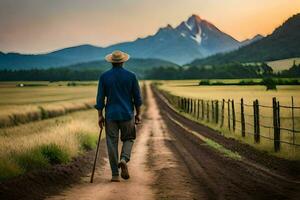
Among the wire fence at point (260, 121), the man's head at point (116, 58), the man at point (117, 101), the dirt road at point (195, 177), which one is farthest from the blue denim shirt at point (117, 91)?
the wire fence at point (260, 121)

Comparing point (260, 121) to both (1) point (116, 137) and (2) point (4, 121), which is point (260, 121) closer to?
(2) point (4, 121)

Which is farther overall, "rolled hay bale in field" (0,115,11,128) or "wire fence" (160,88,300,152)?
"rolled hay bale in field" (0,115,11,128)

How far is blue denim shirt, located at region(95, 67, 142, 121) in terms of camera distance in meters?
11.6

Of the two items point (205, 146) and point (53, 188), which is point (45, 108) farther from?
point (53, 188)

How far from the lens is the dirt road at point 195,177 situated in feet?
31.7

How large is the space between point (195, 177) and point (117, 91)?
2.58 meters

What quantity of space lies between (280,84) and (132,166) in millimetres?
106981

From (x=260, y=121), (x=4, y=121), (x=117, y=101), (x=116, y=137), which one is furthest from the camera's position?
(x=4, y=121)

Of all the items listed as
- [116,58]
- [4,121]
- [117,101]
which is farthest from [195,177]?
[4,121]

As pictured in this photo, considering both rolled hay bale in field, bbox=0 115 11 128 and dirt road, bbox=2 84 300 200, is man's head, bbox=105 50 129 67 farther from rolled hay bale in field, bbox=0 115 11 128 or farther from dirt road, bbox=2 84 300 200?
rolled hay bale in field, bbox=0 115 11 128

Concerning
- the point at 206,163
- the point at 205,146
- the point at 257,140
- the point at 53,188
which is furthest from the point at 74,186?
the point at 257,140

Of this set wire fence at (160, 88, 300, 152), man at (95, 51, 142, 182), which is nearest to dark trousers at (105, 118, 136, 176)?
man at (95, 51, 142, 182)

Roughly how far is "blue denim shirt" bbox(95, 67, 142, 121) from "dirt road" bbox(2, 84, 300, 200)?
146 centimetres

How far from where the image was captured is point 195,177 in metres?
11.9
